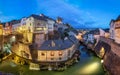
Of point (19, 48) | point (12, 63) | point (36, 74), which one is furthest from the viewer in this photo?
point (19, 48)

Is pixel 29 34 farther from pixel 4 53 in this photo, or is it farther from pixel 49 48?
pixel 49 48

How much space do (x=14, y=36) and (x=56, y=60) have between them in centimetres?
2164

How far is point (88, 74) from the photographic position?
32.7 meters

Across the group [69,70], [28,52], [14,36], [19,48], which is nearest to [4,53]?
[19,48]

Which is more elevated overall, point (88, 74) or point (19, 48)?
point (19, 48)

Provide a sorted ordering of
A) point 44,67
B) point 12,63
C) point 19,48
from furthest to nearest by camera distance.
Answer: point 19,48
point 12,63
point 44,67

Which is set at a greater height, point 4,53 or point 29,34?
point 29,34

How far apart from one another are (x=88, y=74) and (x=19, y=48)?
52.3 ft

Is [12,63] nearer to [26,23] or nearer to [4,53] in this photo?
[4,53]

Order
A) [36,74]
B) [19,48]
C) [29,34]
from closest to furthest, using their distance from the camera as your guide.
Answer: [36,74] < [19,48] < [29,34]

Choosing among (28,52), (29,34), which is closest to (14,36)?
(29,34)

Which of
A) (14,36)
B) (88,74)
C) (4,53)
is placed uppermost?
(14,36)

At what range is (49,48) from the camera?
37.6 m

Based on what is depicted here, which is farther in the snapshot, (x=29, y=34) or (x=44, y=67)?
(x=29, y=34)
